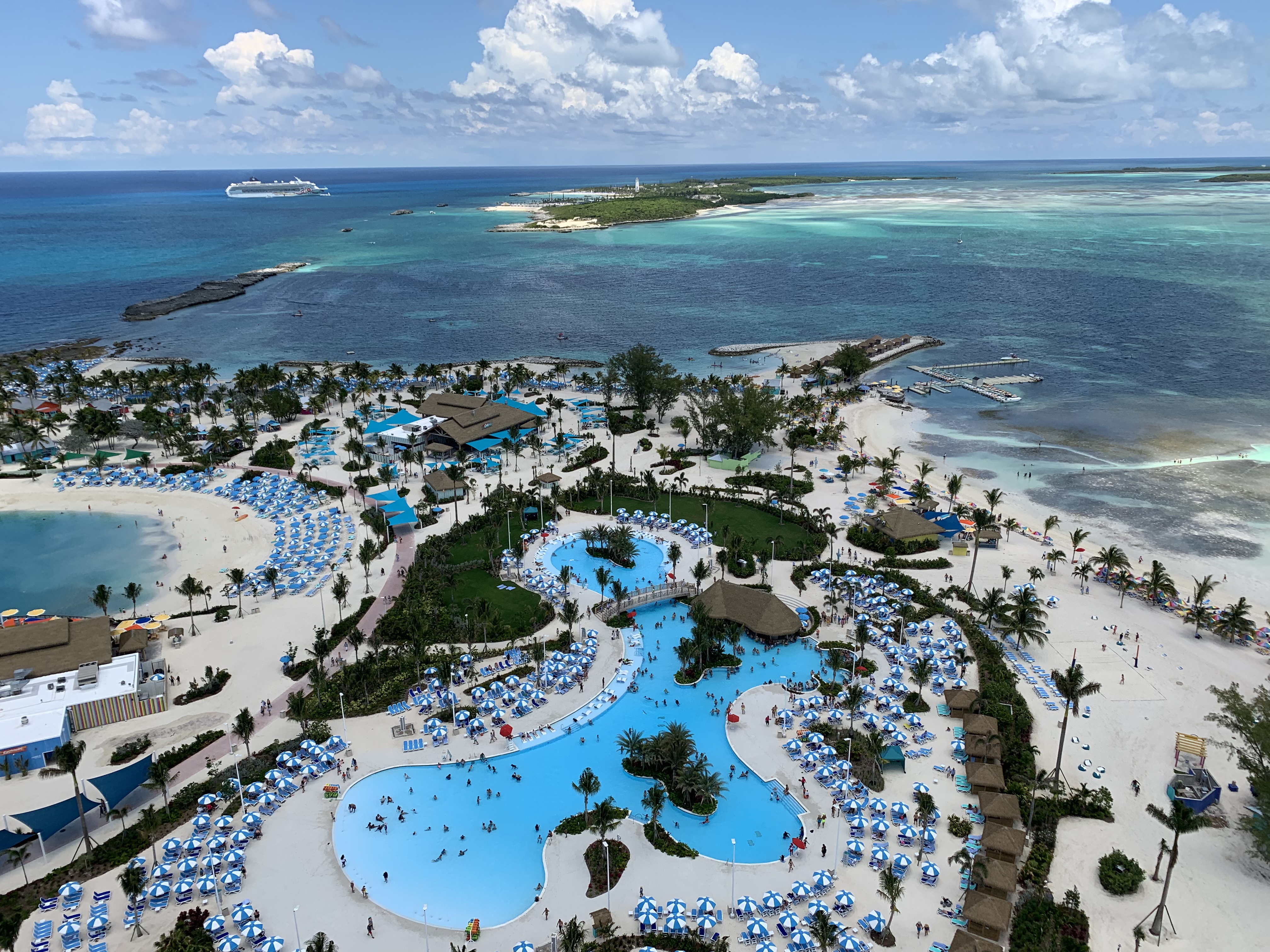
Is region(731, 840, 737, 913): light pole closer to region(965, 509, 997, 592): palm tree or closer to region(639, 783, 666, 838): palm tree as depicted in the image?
region(639, 783, 666, 838): palm tree

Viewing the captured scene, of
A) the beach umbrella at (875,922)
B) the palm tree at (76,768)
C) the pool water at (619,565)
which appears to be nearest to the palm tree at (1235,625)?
the beach umbrella at (875,922)

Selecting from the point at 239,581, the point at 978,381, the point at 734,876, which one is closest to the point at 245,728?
the point at 239,581

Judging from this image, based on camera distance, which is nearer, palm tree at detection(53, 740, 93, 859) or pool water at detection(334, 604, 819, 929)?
pool water at detection(334, 604, 819, 929)

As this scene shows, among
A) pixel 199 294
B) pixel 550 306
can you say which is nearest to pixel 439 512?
pixel 550 306

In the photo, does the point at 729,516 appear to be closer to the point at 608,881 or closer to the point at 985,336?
the point at 608,881

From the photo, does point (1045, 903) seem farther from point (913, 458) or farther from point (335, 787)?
point (913, 458)

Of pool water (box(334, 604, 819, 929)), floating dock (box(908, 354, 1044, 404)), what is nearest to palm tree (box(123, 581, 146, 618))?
pool water (box(334, 604, 819, 929))

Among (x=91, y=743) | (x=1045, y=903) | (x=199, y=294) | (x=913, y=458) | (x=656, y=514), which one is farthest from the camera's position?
(x=199, y=294)
